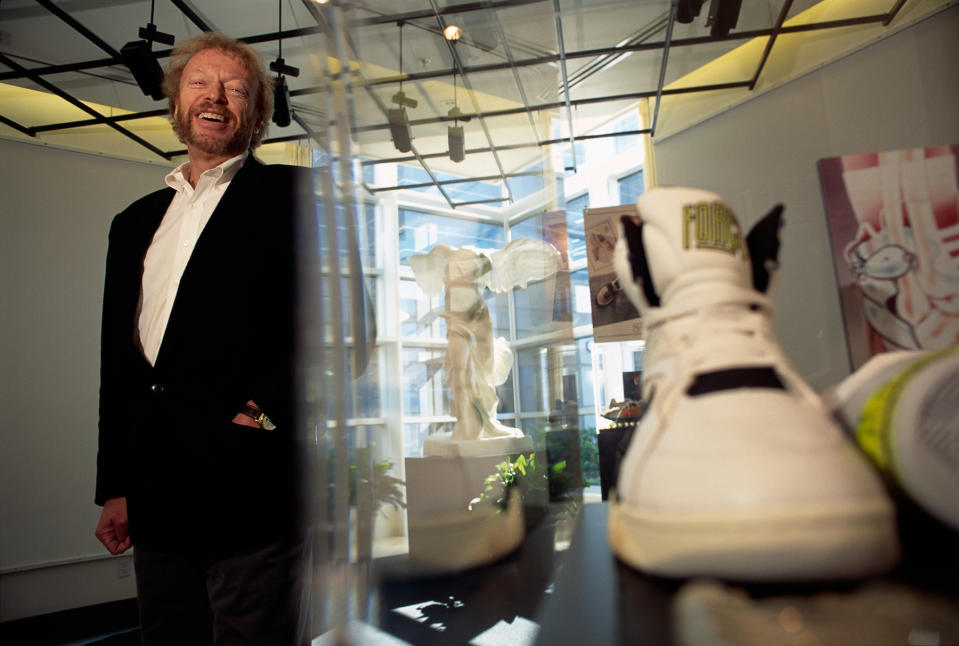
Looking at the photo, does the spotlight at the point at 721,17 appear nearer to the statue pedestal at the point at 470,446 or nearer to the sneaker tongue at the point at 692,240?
the sneaker tongue at the point at 692,240

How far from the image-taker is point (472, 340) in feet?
1.52

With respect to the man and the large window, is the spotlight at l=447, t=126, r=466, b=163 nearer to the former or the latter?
the large window

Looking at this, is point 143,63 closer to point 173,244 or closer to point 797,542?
point 173,244

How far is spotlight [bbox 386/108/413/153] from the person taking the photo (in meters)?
0.43

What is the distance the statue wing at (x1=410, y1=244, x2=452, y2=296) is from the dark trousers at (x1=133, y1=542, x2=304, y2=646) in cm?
45

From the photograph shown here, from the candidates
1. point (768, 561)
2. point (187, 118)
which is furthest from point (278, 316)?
point (768, 561)

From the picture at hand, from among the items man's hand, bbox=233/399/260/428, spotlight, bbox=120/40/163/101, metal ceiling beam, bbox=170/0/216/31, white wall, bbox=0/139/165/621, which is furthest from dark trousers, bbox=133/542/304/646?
white wall, bbox=0/139/165/621

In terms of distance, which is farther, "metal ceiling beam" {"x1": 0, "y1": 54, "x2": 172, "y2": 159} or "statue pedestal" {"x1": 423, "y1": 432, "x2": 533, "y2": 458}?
"metal ceiling beam" {"x1": 0, "y1": 54, "x2": 172, "y2": 159}

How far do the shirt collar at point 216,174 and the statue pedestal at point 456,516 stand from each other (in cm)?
64

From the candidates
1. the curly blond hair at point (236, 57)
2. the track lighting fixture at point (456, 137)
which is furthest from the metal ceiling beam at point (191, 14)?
the track lighting fixture at point (456, 137)

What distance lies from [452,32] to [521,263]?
0.73 ft

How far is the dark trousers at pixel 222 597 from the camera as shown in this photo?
644 millimetres

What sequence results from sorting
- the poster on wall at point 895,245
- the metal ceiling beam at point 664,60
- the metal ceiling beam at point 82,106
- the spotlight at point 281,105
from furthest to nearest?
the metal ceiling beam at point 82,106 < the spotlight at point 281,105 < the metal ceiling beam at point 664,60 < the poster on wall at point 895,245

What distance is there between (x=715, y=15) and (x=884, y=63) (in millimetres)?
136
